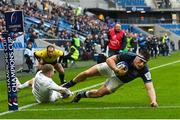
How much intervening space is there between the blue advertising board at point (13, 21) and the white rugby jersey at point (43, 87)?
1720mm

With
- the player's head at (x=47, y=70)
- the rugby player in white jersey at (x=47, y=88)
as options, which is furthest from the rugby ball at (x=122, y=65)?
the player's head at (x=47, y=70)

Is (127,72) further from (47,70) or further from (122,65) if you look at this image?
(47,70)

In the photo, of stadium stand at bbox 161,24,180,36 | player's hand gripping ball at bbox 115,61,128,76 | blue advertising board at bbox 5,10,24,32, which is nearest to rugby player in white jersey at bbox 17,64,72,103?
player's hand gripping ball at bbox 115,61,128,76

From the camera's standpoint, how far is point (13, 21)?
11.9 meters

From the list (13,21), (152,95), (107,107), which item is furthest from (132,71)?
(13,21)

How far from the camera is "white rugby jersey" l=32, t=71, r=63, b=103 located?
1310 cm

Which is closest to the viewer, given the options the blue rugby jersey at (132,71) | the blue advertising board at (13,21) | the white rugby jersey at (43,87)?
the blue advertising board at (13,21)

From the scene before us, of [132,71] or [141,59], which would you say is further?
[132,71]

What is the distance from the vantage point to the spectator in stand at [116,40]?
67.0 feet

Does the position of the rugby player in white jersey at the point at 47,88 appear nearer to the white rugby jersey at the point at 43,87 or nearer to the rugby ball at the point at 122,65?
the white rugby jersey at the point at 43,87

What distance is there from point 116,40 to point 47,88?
24.9ft

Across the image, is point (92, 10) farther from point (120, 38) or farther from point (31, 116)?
point (31, 116)

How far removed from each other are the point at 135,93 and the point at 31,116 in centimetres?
506

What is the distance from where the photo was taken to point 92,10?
241 feet
